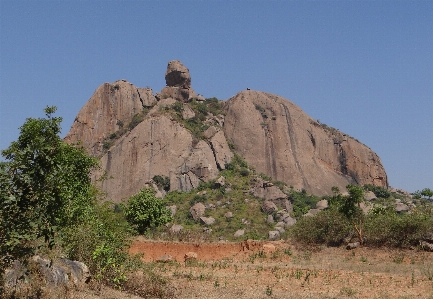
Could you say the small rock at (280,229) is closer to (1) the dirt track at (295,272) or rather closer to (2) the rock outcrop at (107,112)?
(1) the dirt track at (295,272)

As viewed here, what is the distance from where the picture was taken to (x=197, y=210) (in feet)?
160

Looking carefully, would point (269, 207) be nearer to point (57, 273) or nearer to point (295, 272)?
point (295, 272)

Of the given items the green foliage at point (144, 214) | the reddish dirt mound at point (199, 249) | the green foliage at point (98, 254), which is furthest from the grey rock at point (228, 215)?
the green foliage at point (98, 254)

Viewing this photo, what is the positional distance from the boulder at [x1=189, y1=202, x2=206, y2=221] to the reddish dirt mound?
73.1 feet

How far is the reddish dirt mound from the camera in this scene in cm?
2323

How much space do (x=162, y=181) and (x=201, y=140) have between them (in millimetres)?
7884

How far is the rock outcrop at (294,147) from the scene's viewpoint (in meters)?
64.1

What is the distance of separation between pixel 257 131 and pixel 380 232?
1780 inches

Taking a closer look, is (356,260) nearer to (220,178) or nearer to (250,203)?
(250,203)

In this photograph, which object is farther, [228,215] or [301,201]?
[301,201]

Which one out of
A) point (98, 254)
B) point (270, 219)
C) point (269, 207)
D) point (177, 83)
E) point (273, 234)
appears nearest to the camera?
point (98, 254)

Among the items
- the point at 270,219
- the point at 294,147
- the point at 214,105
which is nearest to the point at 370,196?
the point at 294,147

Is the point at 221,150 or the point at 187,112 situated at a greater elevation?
the point at 187,112

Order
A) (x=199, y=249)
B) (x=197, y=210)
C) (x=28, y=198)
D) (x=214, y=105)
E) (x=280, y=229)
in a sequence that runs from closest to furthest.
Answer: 1. (x=28, y=198)
2. (x=199, y=249)
3. (x=280, y=229)
4. (x=197, y=210)
5. (x=214, y=105)
